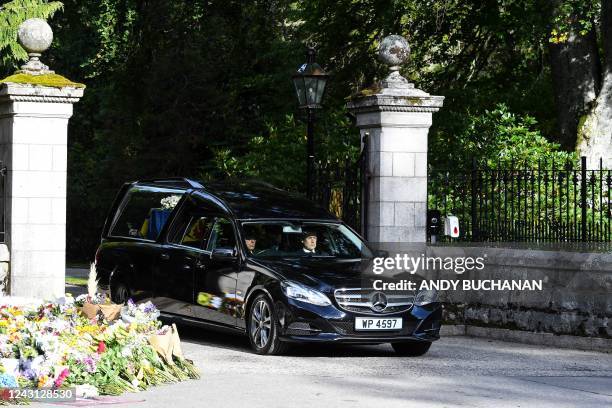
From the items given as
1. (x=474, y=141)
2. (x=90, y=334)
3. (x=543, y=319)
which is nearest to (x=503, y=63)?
(x=474, y=141)

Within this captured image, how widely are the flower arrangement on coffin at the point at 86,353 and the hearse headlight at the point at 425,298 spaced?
10.3ft

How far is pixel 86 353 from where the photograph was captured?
33.9 ft

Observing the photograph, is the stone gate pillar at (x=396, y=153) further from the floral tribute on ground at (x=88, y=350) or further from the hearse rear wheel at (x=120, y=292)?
the floral tribute on ground at (x=88, y=350)

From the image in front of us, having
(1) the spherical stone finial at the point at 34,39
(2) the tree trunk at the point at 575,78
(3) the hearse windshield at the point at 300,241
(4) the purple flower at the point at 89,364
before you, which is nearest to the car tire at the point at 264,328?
(3) the hearse windshield at the point at 300,241

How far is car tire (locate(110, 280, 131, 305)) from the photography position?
618 inches

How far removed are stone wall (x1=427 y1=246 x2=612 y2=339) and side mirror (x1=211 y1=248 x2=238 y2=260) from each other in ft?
11.1

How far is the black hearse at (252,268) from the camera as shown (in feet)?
43.0

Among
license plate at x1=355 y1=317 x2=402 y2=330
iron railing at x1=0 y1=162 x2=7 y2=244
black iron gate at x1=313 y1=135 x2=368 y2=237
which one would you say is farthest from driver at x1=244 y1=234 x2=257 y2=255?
iron railing at x1=0 y1=162 x2=7 y2=244

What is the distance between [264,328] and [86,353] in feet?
10.9

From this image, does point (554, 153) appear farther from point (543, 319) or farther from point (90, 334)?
point (90, 334)

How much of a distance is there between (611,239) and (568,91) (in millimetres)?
10274

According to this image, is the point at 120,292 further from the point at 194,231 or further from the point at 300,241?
the point at 300,241

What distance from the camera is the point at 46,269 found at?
16.9 metres

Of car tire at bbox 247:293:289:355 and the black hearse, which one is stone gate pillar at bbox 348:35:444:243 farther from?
car tire at bbox 247:293:289:355
